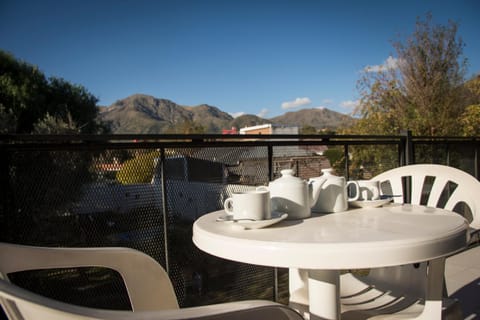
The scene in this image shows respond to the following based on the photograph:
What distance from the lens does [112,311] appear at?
0.56m

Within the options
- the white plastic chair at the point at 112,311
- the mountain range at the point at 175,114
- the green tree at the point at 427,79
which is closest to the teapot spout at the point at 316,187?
the white plastic chair at the point at 112,311

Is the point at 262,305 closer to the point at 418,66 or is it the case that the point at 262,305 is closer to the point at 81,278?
the point at 81,278

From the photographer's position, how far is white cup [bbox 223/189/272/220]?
3.34 feet

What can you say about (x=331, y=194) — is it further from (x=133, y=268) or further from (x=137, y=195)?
(x=137, y=195)

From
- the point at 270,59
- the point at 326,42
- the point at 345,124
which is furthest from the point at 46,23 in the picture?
the point at 345,124

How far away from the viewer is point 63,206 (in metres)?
1.60

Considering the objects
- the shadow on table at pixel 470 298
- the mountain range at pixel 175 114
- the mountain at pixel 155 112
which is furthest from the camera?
the mountain range at pixel 175 114

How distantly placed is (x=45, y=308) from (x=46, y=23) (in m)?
49.8

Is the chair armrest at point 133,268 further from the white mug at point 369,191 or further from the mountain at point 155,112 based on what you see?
the mountain at point 155,112

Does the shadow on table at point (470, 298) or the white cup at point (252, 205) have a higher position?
the white cup at point (252, 205)

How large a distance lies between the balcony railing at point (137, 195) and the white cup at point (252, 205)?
812mm

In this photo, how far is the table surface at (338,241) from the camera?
2.63 ft

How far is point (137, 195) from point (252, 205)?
1.01m

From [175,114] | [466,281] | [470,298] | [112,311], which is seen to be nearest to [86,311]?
[112,311]
